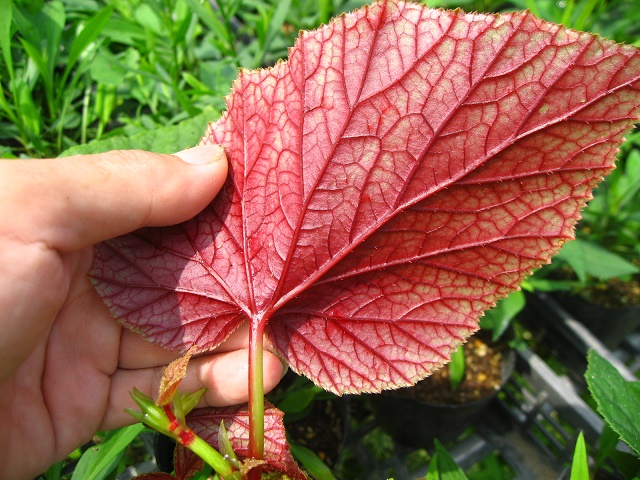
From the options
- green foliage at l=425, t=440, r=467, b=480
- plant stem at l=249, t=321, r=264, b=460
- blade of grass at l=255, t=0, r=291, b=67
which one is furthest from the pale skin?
blade of grass at l=255, t=0, r=291, b=67

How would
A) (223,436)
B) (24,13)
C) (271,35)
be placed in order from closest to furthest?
(223,436), (24,13), (271,35)

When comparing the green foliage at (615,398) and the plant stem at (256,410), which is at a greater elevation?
the plant stem at (256,410)

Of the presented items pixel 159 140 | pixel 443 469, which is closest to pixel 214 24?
pixel 159 140

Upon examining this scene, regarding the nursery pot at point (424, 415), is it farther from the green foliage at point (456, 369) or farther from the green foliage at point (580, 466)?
the green foliage at point (580, 466)

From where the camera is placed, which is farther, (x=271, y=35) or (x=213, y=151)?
(x=271, y=35)

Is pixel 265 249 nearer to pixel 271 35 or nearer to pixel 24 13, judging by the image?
pixel 271 35

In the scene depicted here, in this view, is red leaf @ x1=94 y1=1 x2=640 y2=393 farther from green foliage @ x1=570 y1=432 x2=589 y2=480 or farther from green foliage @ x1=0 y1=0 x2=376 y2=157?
green foliage @ x1=0 y1=0 x2=376 y2=157

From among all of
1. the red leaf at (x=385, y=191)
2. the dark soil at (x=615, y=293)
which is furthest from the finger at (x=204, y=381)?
the dark soil at (x=615, y=293)

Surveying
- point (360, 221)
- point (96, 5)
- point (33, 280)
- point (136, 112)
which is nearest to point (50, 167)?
point (33, 280)
